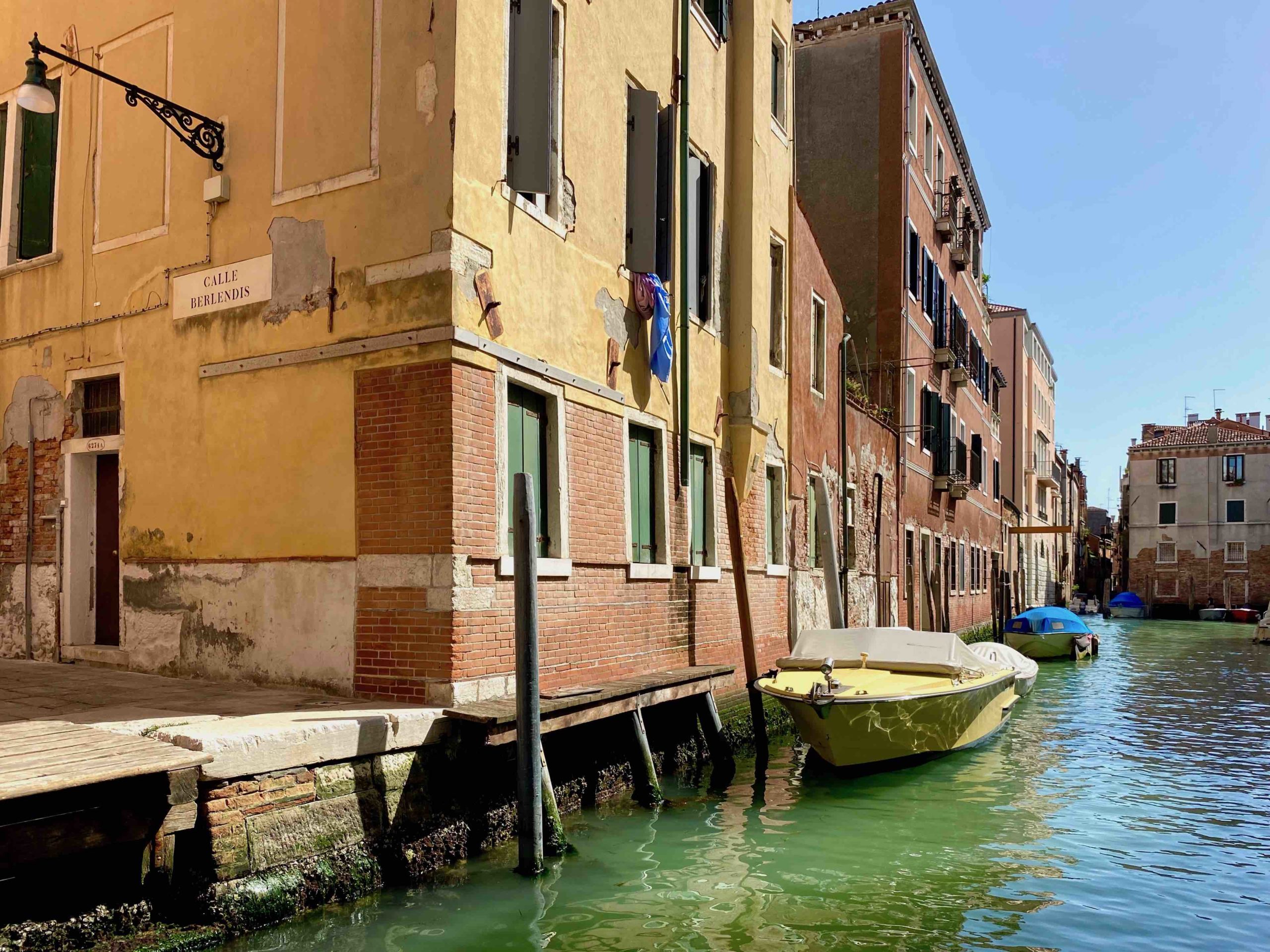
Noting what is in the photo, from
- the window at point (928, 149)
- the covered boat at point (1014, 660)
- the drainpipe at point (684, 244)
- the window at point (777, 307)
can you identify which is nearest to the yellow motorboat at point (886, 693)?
the covered boat at point (1014, 660)

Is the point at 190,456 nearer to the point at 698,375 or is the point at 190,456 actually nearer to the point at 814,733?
the point at 698,375

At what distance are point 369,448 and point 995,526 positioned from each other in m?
Answer: 30.8

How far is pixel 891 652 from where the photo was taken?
1140 centimetres

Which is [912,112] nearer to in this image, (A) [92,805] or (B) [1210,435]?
(A) [92,805]

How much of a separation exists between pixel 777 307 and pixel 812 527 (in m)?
3.16

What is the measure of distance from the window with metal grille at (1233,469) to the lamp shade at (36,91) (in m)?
54.2

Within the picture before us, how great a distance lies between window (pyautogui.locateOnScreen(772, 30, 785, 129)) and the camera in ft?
45.8

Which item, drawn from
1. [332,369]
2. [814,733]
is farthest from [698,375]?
[332,369]

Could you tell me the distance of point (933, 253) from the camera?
78.0 feet

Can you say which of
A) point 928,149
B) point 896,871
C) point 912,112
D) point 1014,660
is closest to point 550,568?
point 896,871

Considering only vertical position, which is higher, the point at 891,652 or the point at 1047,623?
the point at 891,652

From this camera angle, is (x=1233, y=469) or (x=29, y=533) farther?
(x=1233, y=469)

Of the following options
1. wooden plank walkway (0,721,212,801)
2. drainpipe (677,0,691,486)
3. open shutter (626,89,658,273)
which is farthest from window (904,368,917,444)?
wooden plank walkway (0,721,212,801)

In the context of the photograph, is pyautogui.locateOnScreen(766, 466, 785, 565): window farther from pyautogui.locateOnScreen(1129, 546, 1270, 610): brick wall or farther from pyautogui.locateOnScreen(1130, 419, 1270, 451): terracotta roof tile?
pyautogui.locateOnScreen(1130, 419, 1270, 451): terracotta roof tile
